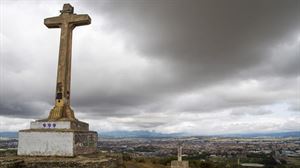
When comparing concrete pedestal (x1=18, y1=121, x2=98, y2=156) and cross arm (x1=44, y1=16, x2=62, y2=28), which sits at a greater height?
cross arm (x1=44, y1=16, x2=62, y2=28)

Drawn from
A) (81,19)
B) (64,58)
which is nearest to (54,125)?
(64,58)

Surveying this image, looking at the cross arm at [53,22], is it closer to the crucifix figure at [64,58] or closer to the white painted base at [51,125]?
the crucifix figure at [64,58]

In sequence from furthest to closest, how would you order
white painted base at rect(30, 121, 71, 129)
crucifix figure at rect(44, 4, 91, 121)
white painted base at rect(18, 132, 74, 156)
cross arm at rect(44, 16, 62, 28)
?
cross arm at rect(44, 16, 62, 28) → crucifix figure at rect(44, 4, 91, 121) → white painted base at rect(30, 121, 71, 129) → white painted base at rect(18, 132, 74, 156)

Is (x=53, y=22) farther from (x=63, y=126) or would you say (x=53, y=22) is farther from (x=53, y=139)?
(x=53, y=139)

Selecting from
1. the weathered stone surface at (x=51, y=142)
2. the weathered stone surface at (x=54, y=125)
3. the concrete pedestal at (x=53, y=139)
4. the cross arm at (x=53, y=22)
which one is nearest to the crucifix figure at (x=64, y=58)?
the cross arm at (x=53, y=22)

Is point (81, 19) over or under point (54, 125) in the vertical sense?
over

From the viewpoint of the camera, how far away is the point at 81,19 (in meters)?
13.8

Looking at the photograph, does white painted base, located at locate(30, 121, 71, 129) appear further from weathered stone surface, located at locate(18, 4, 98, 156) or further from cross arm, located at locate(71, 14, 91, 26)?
cross arm, located at locate(71, 14, 91, 26)

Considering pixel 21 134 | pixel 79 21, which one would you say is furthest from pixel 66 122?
pixel 79 21

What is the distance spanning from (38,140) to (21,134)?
0.76m

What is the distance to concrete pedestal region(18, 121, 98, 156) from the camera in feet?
39.5

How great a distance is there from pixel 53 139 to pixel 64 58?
3.34 meters

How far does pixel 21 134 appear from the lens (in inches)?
495

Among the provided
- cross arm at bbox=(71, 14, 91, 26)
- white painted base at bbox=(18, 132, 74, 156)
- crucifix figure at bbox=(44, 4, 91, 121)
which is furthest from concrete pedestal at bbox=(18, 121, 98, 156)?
cross arm at bbox=(71, 14, 91, 26)
